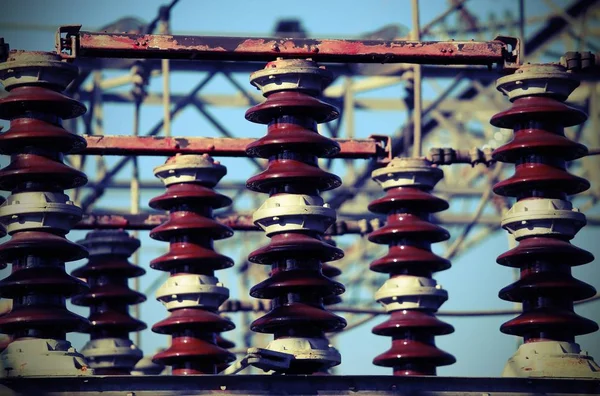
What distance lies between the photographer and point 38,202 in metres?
14.2

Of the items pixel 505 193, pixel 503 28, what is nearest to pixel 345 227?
pixel 505 193

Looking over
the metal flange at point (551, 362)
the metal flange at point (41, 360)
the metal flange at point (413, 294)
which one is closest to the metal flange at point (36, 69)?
the metal flange at point (41, 360)

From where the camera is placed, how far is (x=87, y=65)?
3009cm

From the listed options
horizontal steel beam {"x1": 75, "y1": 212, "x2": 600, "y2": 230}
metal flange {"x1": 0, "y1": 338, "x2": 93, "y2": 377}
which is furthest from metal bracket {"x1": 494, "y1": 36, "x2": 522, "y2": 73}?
metal flange {"x1": 0, "y1": 338, "x2": 93, "y2": 377}

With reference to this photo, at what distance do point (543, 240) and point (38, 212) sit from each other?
4.38 meters

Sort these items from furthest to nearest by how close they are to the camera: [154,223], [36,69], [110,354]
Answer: [154,223], [110,354], [36,69]

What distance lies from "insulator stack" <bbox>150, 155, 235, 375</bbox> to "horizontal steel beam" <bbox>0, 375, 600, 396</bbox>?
115 inches

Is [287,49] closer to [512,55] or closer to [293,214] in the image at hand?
[293,214]

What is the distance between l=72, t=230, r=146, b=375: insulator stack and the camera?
17.5 meters

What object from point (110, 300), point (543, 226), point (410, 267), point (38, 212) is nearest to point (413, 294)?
point (410, 267)

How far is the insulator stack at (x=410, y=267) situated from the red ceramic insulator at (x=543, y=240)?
54.4 inches

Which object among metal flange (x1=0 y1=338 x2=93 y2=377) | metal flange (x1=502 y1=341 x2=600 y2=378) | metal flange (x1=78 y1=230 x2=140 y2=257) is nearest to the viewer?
metal flange (x1=0 y1=338 x2=93 y2=377)

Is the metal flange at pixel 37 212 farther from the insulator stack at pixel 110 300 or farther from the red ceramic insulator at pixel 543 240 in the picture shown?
the red ceramic insulator at pixel 543 240

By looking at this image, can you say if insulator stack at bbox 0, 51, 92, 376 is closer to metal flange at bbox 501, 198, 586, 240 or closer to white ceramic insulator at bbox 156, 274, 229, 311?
white ceramic insulator at bbox 156, 274, 229, 311
